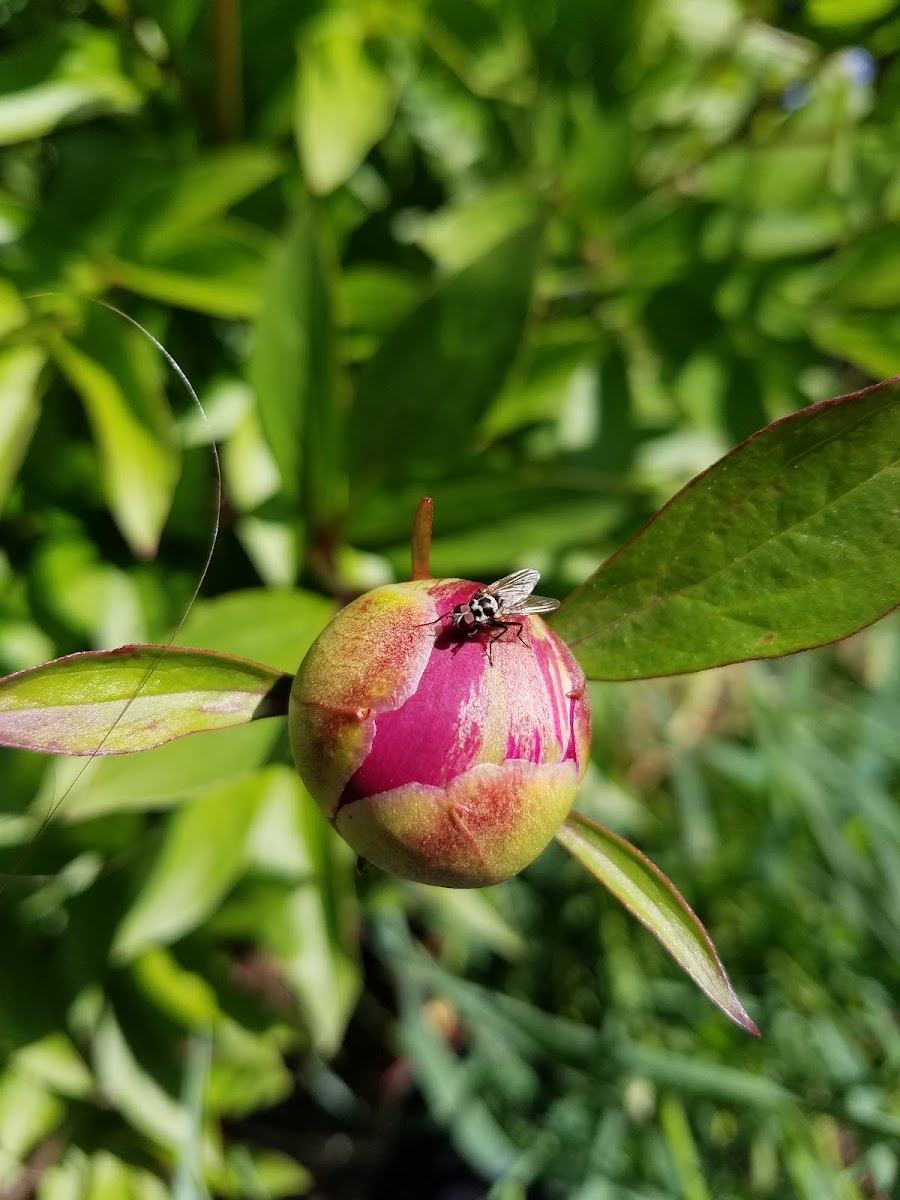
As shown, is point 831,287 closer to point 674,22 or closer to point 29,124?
point 674,22

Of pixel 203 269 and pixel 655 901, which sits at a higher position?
pixel 203 269

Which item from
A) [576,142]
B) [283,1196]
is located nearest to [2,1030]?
[283,1196]

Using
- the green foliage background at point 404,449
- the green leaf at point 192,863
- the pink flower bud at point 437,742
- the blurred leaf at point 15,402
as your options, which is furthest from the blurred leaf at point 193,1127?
the pink flower bud at point 437,742

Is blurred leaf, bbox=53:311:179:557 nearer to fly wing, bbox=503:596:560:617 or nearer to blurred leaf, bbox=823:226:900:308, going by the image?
fly wing, bbox=503:596:560:617

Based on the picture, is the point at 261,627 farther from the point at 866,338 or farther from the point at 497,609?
the point at 866,338

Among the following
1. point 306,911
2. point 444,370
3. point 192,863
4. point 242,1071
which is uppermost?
point 444,370

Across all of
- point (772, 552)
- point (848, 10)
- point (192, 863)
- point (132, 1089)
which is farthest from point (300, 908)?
point (848, 10)

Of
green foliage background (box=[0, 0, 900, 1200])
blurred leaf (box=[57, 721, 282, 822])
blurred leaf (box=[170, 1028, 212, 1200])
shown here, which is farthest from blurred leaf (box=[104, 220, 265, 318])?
blurred leaf (box=[170, 1028, 212, 1200])
